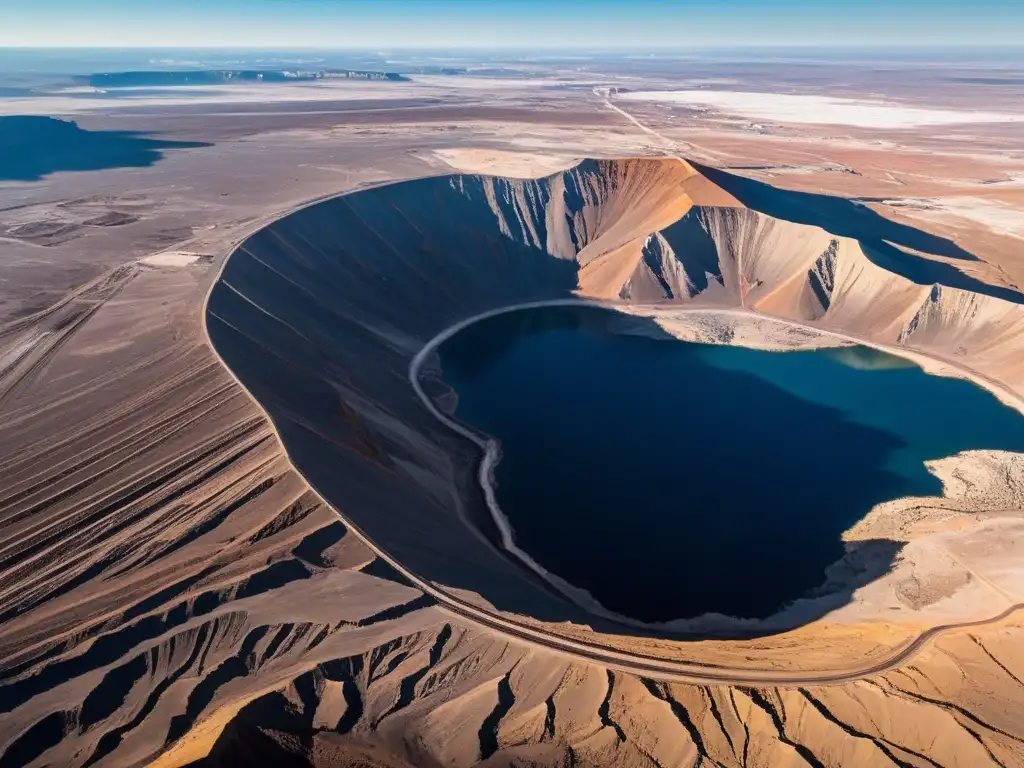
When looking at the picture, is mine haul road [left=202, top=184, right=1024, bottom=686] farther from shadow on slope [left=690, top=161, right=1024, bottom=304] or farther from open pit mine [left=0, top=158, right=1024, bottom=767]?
shadow on slope [left=690, top=161, right=1024, bottom=304]

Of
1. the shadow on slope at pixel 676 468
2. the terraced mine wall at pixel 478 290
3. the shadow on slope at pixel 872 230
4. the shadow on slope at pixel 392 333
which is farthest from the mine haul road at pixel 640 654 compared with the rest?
the shadow on slope at pixel 872 230

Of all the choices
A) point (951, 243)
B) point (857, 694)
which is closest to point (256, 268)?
point (857, 694)

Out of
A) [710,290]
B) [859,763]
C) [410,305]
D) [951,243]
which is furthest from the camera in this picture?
[951,243]

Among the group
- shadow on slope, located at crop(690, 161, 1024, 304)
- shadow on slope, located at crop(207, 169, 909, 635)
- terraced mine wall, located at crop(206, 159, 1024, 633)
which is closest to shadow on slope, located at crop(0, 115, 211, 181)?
shadow on slope, located at crop(207, 169, 909, 635)

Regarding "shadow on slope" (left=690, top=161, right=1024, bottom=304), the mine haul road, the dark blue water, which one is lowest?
the dark blue water

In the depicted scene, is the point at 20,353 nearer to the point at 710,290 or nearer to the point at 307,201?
the point at 307,201

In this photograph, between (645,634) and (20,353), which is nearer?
(645,634)
